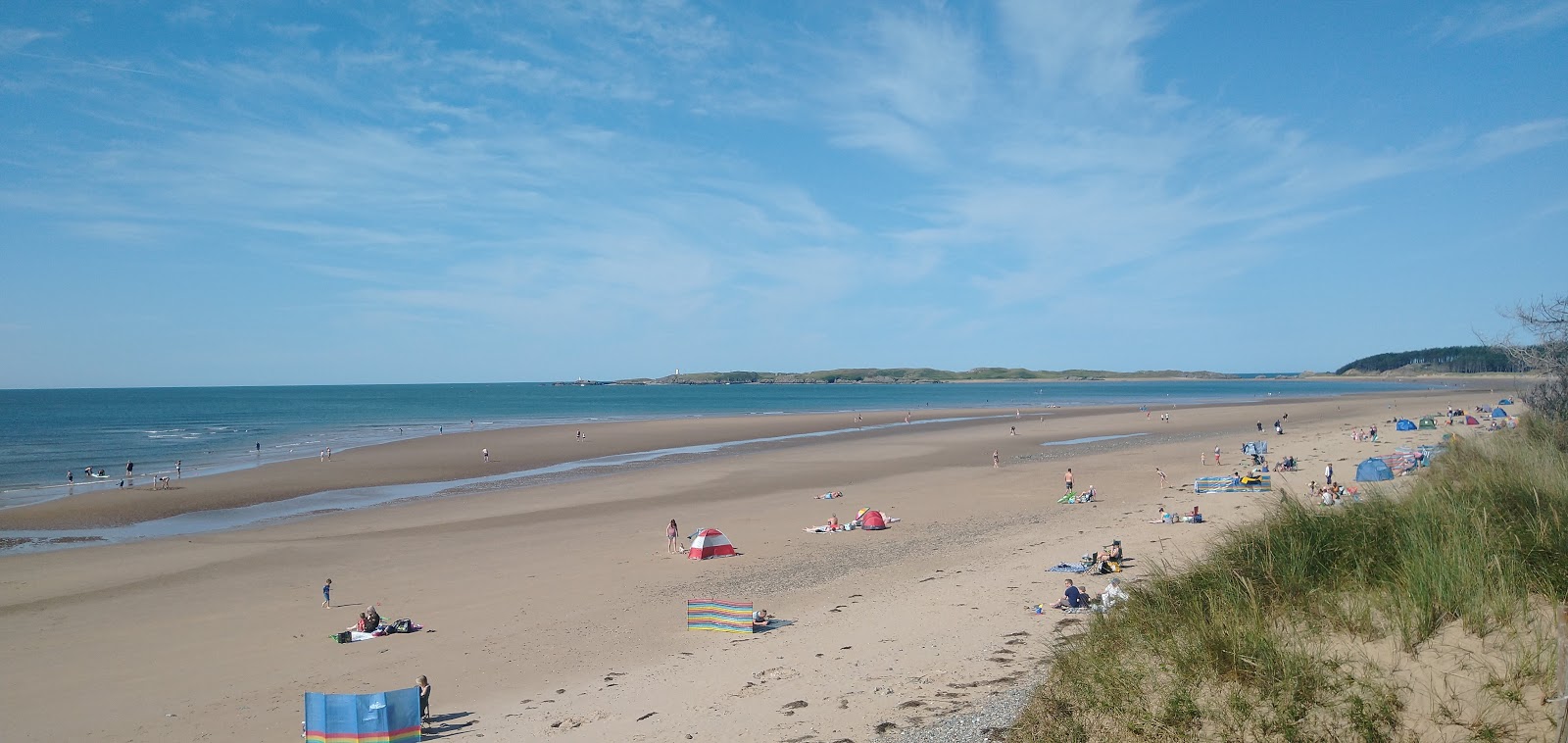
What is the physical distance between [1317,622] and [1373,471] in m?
21.4

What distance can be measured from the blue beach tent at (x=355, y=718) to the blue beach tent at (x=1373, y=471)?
24918 mm

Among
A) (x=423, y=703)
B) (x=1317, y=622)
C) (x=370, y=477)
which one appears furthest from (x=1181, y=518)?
(x=370, y=477)

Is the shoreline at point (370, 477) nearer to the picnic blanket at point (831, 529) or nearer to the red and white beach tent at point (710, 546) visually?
the picnic blanket at point (831, 529)

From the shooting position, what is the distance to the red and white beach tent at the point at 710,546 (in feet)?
60.9

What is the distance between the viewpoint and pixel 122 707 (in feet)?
→ 35.8

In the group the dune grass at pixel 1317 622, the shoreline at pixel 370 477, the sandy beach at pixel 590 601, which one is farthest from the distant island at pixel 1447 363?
the dune grass at pixel 1317 622

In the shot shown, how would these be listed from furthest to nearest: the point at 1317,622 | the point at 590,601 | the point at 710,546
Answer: the point at 710,546 < the point at 590,601 < the point at 1317,622

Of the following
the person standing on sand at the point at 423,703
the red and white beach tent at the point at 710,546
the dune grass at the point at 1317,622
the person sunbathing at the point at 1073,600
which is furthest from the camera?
the red and white beach tent at the point at 710,546

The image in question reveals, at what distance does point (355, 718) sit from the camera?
904 cm

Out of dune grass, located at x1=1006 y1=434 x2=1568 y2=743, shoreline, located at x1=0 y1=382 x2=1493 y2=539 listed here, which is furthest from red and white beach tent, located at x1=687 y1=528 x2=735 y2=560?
shoreline, located at x1=0 y1=382 x2=1493 y2=539

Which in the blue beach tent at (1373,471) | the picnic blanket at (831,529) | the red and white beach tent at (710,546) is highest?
the blue beach tent at (1373,471)

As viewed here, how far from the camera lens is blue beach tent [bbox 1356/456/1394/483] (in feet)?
74.7

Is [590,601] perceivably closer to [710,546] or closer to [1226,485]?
[710,546]

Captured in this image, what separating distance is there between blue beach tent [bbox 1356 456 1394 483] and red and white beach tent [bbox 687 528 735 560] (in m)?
18.2
